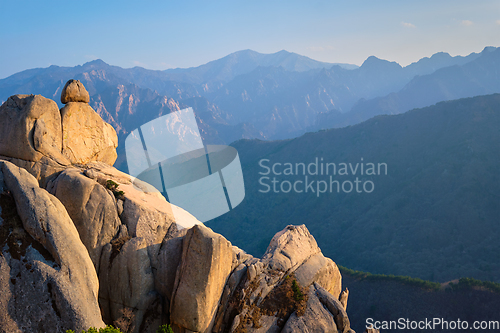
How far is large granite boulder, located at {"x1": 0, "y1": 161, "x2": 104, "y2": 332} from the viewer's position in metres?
14.9

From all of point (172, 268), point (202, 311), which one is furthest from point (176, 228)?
point (202, 311)

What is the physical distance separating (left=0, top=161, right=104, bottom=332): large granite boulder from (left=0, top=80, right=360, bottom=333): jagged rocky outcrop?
0.16ft

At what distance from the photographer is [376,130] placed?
179375mm

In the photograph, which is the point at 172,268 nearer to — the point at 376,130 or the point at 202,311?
the point at 202,311

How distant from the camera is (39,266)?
51.8 feet

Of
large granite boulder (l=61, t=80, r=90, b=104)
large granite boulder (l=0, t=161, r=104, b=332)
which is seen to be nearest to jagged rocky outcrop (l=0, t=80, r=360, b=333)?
large granite boulder (l=0, t=161, r=104, b=332)

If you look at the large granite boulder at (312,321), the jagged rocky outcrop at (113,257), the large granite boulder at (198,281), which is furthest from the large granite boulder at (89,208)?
the large granite boulder at (312,321)

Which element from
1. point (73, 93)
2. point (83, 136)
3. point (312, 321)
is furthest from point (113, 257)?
point (73, 93)

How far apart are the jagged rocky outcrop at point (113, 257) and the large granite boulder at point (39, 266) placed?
0.16ft

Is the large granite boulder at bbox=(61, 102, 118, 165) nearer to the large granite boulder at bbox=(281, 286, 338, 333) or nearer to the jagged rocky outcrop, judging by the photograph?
the jagged rocky outcrop

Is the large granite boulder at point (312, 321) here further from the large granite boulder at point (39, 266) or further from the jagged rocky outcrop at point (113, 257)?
the large granite boulder at point (39, 266)

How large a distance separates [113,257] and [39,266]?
5574mm

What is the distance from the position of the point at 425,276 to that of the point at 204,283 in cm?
8874

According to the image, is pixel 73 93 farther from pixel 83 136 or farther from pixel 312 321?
pixel 312 321
